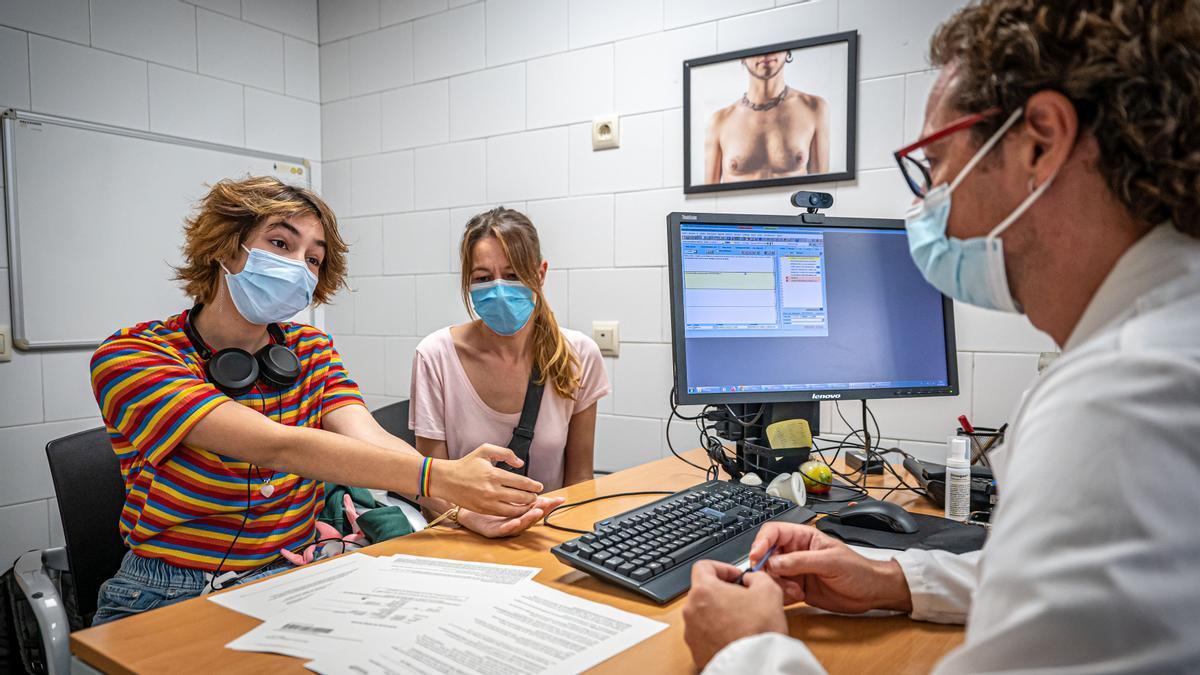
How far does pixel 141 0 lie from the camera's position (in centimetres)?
256

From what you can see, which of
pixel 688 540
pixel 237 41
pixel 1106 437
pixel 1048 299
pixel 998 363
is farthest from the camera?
pixel 237 41

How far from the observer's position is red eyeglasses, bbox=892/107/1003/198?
25.6 inches

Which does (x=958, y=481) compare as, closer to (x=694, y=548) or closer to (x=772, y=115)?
(x=694, y=548)

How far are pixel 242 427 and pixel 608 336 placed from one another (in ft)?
4.69

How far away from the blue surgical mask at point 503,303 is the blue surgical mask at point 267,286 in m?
0.48

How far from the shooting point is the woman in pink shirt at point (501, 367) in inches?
72.7

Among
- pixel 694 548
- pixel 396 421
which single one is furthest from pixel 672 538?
pixel 396 421

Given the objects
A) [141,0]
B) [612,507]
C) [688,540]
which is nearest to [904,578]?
[688,540]

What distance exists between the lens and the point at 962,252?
2.35ft

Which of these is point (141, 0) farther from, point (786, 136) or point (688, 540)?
point (688, 540)

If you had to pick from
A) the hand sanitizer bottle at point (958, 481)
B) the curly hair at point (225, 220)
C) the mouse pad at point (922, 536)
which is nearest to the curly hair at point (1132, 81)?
the mouse pad at point (922, 536)

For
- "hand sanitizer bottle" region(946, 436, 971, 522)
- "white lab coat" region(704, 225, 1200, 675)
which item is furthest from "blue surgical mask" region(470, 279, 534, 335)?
"white lab coat" region(704, 225, 1200, 675)

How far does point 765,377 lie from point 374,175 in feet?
7.36

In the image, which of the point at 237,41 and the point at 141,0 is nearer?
the point at 141,0
